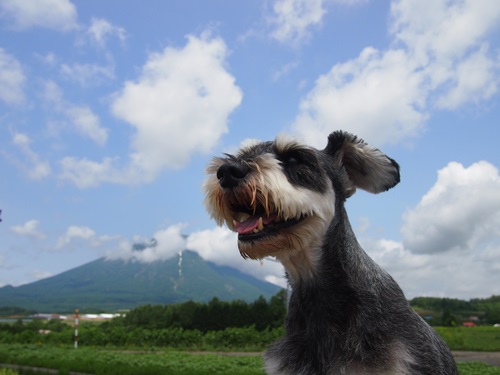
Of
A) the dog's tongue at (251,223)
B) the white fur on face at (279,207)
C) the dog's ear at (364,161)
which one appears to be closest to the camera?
the white fur on face at (279,207)

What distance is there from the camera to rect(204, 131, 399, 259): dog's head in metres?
2.78

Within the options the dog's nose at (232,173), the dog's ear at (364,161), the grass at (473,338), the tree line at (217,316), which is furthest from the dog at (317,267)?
the tree line at (217,316)

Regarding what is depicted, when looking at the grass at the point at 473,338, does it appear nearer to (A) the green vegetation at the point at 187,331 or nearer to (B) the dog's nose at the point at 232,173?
(A) the green vegetation at the point at 187,331

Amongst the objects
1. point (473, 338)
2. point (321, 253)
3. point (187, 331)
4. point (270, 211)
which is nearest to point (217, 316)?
point (187, 331)

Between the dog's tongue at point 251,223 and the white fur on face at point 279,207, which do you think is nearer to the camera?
the white fur on face at point 279,207

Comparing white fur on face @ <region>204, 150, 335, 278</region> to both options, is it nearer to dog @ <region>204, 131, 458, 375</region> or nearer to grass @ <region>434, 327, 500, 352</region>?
dog @ <region>204, 131, 458, 375</region>

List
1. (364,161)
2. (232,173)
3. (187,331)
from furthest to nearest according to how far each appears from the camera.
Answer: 1. (187,331)
2. (364,161)
3. (232,173)

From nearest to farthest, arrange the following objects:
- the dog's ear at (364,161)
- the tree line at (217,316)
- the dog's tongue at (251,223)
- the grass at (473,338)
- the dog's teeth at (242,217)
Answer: the dog's tongue at (251,223)
the dog's teeth at (242,217)
the dog's ear at (364,161)
the grass at (473,338)
the tree line at (217,316)

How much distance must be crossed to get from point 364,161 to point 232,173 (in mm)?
1051

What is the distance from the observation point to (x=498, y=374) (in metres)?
10.0

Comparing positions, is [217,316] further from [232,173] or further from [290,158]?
[232,173]

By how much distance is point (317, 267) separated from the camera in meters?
3.01

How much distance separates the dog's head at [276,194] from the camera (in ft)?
9.12

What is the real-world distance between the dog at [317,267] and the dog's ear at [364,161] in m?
0.17
